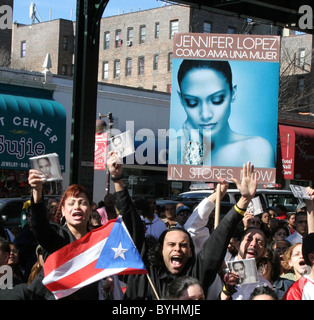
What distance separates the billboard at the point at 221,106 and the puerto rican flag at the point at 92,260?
2989mm

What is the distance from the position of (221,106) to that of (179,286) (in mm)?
3851

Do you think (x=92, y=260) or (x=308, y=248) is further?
(x=308, y=248)

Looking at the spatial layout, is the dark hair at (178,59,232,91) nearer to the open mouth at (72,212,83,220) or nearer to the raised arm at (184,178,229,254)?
the raised arm at (184,178,229,254)

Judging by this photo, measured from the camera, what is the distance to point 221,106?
299 inches

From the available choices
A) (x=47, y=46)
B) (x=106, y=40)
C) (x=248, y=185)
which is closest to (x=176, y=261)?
(x=248, y=185)

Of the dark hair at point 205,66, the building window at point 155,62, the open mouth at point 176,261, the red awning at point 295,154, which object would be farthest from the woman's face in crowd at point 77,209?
the building window at point 155,62

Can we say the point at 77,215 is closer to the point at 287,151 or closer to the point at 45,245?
the point at 45,245

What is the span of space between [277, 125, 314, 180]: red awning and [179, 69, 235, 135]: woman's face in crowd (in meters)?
23.3

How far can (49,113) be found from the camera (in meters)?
24.9

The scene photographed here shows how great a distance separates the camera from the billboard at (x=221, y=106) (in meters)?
7.58

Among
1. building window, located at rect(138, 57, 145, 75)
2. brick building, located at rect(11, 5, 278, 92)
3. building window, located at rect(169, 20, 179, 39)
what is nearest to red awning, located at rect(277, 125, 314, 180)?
brick building, located at rect(11, 5, 278, 92)

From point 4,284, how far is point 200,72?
372 centimetres

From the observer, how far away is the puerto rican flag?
14.4ft

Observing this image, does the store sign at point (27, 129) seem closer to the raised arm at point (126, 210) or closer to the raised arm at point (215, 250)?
the raised arm at point (126, 210)
